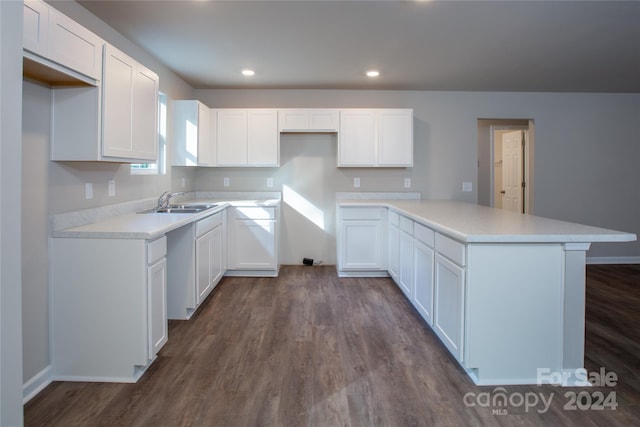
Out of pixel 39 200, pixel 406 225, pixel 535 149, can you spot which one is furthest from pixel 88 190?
pixel 535 149

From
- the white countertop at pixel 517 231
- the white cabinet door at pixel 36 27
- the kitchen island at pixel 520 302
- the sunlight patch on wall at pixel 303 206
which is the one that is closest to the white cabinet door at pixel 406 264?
the white countertop at pixel 517 231

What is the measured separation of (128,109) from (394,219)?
2740 mm

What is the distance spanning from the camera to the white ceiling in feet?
9.00

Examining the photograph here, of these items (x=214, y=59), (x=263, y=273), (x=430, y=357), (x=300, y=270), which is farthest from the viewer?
(x=300, y=270)

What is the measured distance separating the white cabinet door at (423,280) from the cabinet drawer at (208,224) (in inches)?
73.7

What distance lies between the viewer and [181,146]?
4.44m

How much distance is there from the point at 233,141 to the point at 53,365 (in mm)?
3160

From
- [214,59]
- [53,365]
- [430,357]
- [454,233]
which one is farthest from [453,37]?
[53,365]

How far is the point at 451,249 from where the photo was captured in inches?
98.0

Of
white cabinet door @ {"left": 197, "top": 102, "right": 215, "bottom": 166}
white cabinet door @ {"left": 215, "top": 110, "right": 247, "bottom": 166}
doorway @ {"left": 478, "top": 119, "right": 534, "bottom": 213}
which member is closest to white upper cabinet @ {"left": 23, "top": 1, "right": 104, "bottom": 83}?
white cabinet door @ {"left": 197, "top": 102, "right": 215, "bottom": 166}

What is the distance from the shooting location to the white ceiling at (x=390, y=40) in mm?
2744

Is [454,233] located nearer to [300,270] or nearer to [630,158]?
[300,270]

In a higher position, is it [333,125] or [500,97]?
[500,97]

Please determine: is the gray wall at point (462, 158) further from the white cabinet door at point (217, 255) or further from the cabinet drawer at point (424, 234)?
the cabinet drawer at point (424, 234)
